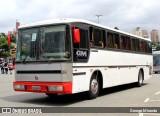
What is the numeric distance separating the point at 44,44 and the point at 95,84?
9.68 feet

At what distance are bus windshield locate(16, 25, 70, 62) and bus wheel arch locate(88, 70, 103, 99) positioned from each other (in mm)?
2218

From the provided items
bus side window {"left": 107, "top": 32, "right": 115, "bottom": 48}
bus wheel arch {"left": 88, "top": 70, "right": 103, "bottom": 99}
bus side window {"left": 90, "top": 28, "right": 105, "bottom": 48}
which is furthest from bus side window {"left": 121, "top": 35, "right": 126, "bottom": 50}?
bus wheel arch {"left": 88, "top": 70, "right": 103, "bottom": 99}

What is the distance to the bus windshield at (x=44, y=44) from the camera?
1179 cm

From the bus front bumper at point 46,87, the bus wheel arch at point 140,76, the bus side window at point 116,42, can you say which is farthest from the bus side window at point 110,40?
the bus wheel arch at point 140,76

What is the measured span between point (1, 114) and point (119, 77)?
26.7 feet

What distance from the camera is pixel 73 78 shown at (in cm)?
1191

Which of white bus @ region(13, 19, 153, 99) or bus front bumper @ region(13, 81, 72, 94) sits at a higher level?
white bus @ region(13, 19, 153, 99)

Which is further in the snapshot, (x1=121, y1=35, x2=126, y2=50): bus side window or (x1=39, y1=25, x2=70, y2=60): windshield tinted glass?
(x1=121, y1=35, x2=126, y2=50): bus side window

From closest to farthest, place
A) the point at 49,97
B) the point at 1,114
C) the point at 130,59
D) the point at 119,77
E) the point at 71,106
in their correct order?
the point at 1,114, the point at 71,106, the point at 49,97, the point at 119,77, the point at 130,59

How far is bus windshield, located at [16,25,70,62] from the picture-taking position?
11789mm

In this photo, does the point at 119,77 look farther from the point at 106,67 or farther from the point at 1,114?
the point at 1,114

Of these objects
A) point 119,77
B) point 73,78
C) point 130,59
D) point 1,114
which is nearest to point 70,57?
point 73,78

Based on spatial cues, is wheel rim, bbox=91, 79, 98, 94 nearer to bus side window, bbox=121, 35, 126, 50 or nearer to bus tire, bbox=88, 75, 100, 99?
bus tire, bbox=88, 75, 100, 99

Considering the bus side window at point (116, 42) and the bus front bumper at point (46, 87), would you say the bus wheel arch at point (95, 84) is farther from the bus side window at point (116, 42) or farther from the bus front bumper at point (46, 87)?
the bus side window at point (116, 42)
